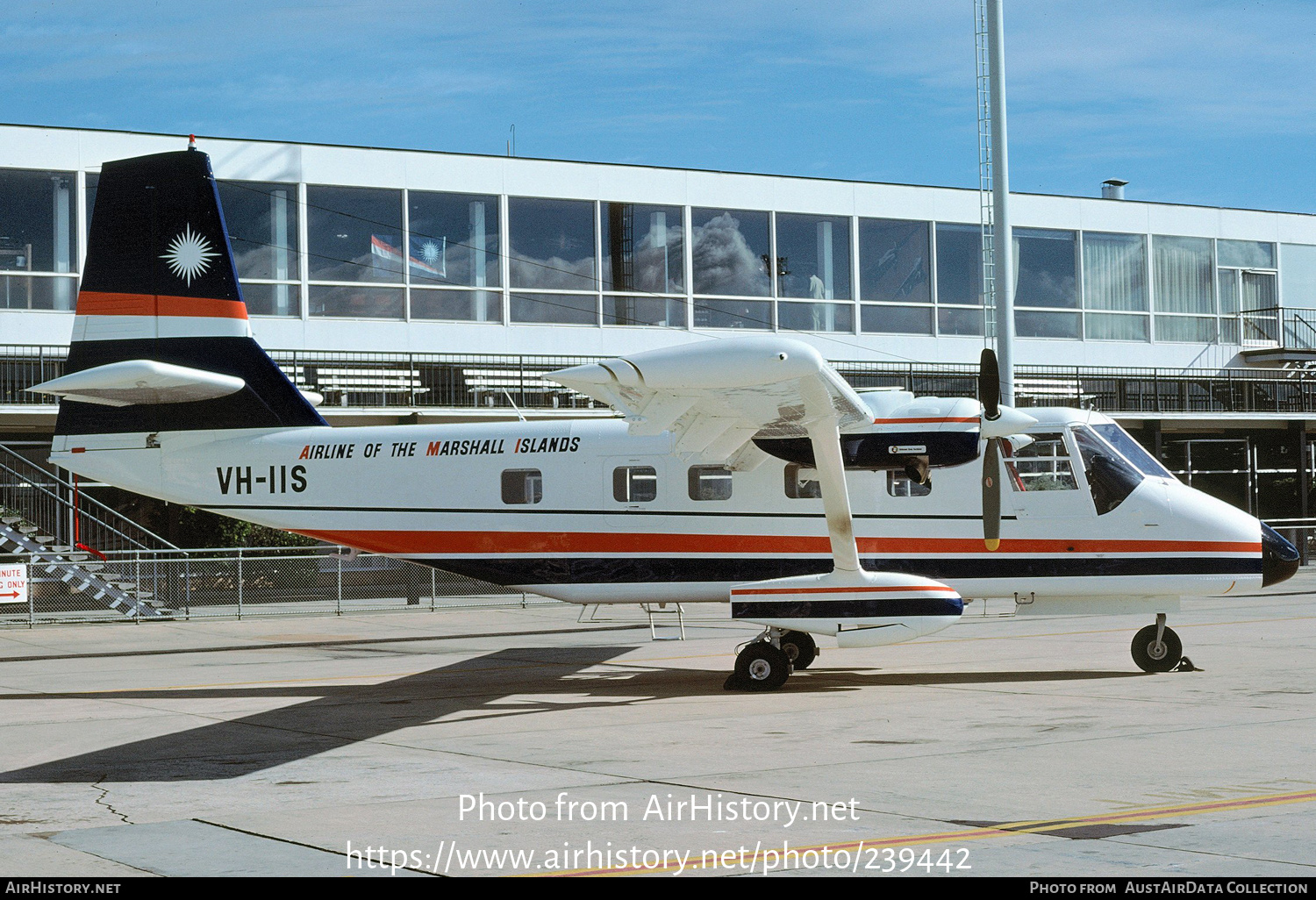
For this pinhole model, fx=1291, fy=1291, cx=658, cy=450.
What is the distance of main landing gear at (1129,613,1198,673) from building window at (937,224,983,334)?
752 inches

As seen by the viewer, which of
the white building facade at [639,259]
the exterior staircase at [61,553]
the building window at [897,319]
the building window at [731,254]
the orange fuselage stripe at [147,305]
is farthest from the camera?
the building window at [897,319]

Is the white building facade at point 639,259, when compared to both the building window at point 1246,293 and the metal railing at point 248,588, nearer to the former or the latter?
the building window at point 1246,293

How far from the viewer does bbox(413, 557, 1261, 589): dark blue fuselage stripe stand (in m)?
13.8

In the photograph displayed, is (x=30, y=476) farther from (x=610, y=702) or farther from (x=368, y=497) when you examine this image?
(x=610, y=702)

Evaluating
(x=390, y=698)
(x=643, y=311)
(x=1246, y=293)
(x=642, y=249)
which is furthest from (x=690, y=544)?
(x=1246, y=293)

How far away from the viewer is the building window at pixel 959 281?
32.9 metres

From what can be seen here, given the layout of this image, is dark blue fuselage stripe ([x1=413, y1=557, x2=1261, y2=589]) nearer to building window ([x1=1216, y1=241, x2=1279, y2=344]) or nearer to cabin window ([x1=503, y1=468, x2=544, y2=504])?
cabin window ([x1=503, y1=468, x2=544, y2=504])

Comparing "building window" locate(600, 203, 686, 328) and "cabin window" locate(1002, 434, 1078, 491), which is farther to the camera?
"building window" locate(600, 203, 686, 328)

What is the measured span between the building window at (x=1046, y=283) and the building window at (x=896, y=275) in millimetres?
2559

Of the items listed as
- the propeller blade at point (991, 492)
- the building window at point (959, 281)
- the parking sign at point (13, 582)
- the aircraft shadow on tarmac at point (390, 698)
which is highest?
the building window at point (959, 281)

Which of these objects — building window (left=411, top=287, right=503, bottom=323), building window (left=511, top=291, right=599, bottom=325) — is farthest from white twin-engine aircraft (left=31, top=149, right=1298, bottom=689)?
building window (left=511, top=291, right=599, bottom=325)

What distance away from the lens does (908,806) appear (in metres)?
7.71

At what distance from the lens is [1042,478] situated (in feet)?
46.4

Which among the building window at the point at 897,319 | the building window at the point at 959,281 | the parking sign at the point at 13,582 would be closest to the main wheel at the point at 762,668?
the parking sign at the point at 13,582
